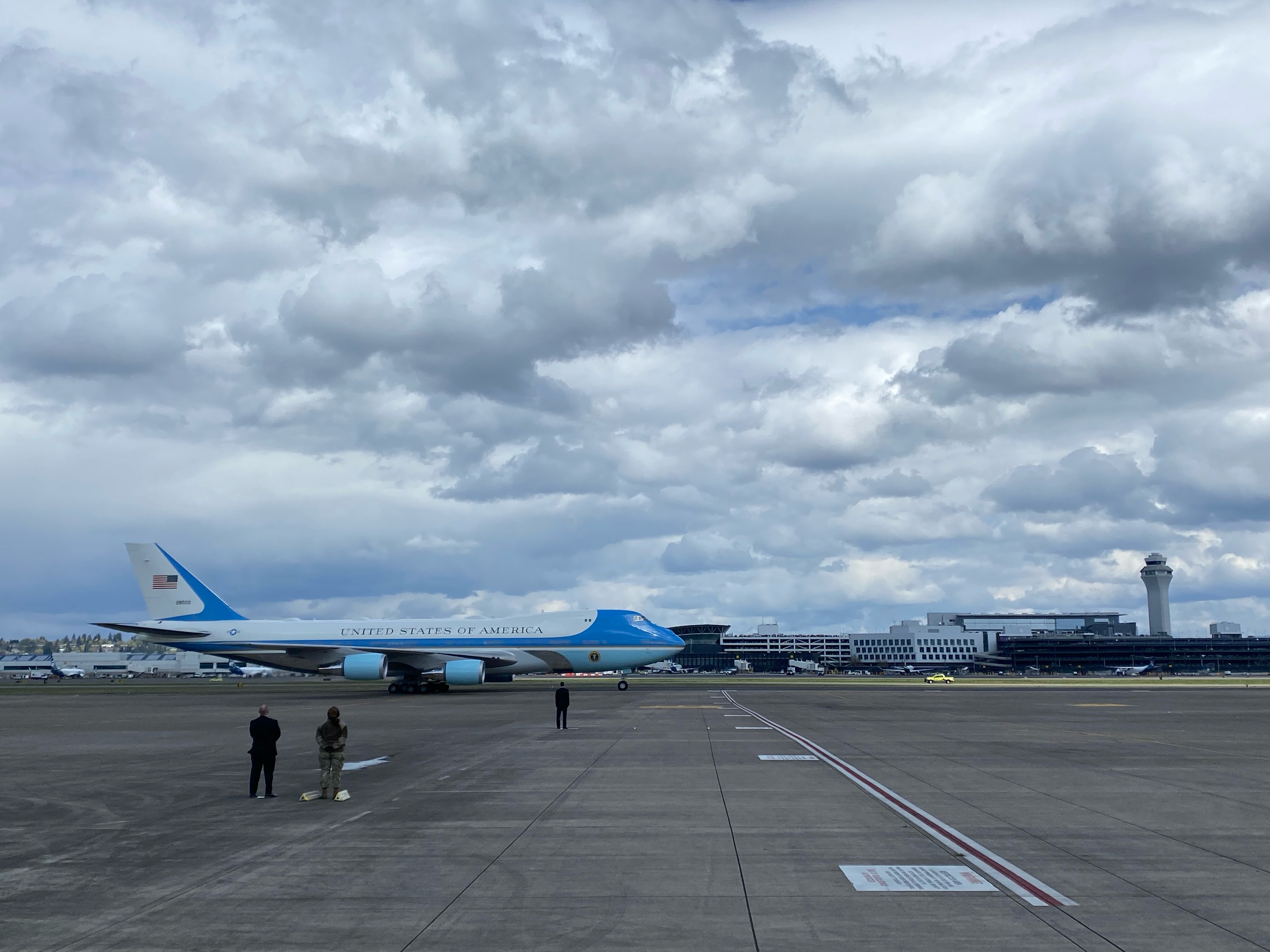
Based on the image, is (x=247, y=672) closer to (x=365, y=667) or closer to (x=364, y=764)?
(x=365, y=667)

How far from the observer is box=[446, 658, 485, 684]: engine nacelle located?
6269 centimetres

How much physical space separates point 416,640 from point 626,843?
195 ft

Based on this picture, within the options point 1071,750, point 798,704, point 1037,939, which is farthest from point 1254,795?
point 798,704

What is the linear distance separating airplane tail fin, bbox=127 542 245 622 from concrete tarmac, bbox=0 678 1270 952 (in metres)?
43.5

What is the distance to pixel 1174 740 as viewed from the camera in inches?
1128

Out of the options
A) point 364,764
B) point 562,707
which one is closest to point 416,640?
point 562,707

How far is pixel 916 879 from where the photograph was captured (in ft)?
34.2

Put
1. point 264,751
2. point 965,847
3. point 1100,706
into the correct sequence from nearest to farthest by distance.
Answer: point 965,847
point 264,751
point 1100,706

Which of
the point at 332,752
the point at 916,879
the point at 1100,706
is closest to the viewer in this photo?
the point at 916,879

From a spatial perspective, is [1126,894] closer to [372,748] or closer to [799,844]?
[799,844]

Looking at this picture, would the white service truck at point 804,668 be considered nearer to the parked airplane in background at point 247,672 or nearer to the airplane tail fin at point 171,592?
the parked airplane in background at point 247,672

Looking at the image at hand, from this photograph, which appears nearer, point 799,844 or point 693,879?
point 693,879

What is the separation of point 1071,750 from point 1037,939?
19.2 m

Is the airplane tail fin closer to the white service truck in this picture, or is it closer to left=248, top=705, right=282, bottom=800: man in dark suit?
left=248, top=705, right=282, bottom=800: man in dark suit
